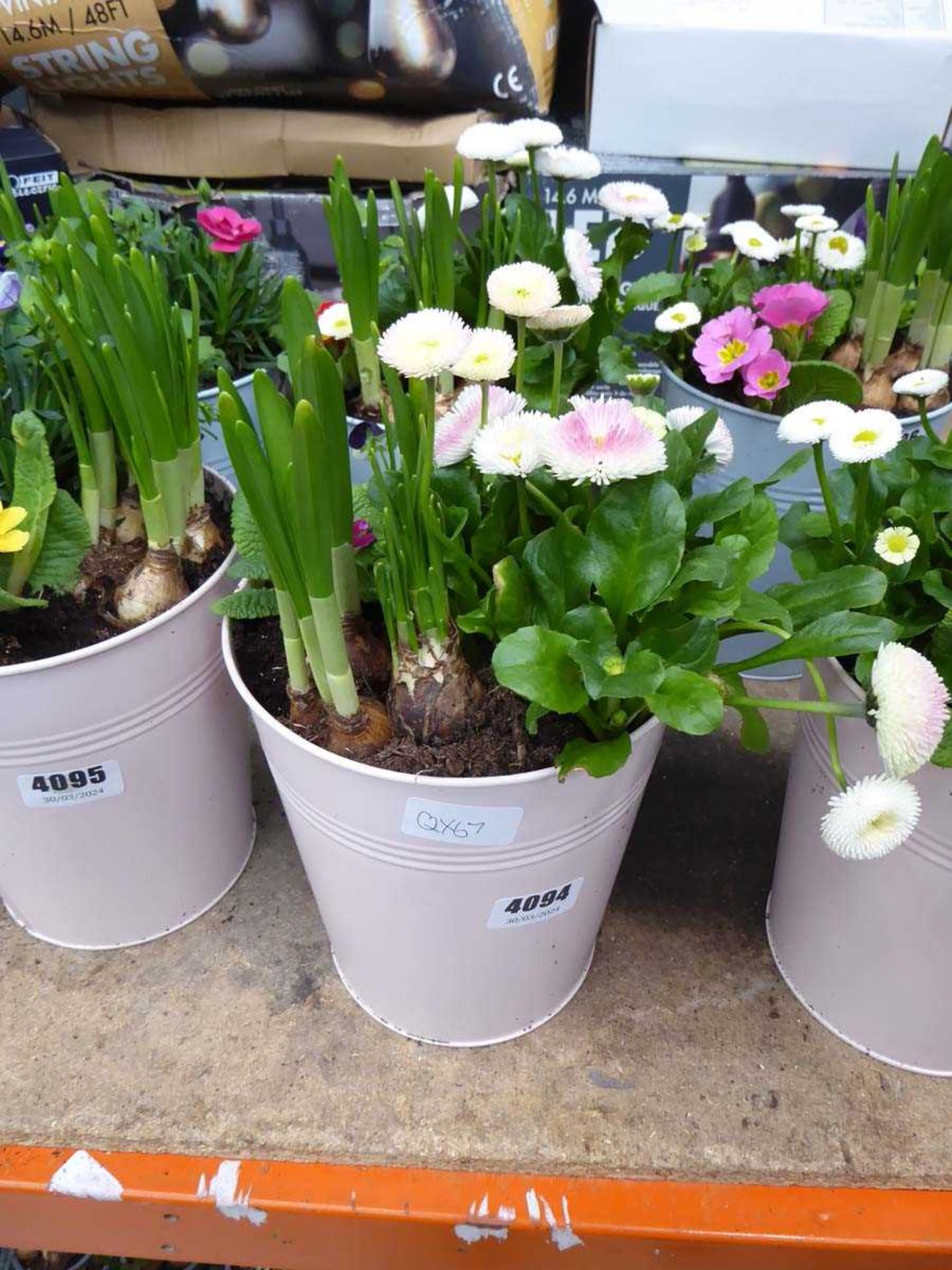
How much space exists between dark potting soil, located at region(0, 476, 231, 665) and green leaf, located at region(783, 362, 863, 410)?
47cm

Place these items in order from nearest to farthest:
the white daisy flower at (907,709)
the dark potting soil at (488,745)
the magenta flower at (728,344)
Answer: the white daisy flower at (907,709)
the dark potting soil at (488,745)
the magenta flower at (728,344)

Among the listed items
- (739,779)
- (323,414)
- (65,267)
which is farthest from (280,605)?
(739,779)

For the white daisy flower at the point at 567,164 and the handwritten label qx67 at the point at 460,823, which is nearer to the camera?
the handwritten label qx67 at the point at 460,823

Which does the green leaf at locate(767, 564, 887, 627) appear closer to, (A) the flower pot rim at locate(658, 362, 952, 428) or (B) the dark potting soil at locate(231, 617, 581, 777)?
(B) the dark potting soil at locate(231, 617, 581, 777)

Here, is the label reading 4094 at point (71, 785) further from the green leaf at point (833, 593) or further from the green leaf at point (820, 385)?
the green leaf at point (820, 385)

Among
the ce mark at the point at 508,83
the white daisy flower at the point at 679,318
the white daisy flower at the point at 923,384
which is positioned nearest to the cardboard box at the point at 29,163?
the ce mark at the point at 508,83

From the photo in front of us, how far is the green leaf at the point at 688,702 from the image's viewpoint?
1.42 ft

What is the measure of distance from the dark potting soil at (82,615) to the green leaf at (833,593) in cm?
38

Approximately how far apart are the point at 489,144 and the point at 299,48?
0.54 metres

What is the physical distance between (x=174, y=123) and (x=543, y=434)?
3.09 feet

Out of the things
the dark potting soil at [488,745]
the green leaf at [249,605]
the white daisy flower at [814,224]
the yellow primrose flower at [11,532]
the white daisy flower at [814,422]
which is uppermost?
the white daisy flower at [814,422]

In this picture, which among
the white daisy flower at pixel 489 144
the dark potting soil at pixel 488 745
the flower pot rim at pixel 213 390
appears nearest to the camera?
the dark potting soil at pixel 488 745

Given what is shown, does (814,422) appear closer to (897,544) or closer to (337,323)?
(897,544)

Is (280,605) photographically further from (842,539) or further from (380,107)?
(380,107)
